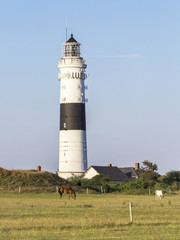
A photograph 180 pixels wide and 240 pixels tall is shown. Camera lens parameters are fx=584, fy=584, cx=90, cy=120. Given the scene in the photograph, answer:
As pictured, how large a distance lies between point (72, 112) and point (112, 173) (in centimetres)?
2233

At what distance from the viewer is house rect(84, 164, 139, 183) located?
104562 mm

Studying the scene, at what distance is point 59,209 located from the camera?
42281 millimetres

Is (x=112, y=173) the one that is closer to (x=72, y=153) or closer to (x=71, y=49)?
(x=72, y=153)

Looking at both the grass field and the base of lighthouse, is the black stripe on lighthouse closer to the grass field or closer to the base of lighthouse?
the base of lighthouse

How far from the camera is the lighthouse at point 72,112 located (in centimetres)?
9194

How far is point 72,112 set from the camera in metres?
91.8

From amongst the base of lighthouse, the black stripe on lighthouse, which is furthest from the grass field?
the base of lighthouse

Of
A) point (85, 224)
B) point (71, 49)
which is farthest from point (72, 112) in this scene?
point (85, 224)

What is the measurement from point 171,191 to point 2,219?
50062 millimetres

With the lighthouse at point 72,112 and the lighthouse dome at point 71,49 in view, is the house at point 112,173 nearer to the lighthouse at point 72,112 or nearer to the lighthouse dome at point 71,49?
the lighthouse at point 72,112

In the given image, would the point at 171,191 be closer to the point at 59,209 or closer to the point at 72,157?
the point at 72,157

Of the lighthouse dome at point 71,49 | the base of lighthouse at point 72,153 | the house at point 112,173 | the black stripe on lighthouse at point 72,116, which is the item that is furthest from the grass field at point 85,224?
the house at point 112,173

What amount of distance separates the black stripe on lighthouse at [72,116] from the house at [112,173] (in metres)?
10.9

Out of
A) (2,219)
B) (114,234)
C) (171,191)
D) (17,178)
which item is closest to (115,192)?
(171,191)
